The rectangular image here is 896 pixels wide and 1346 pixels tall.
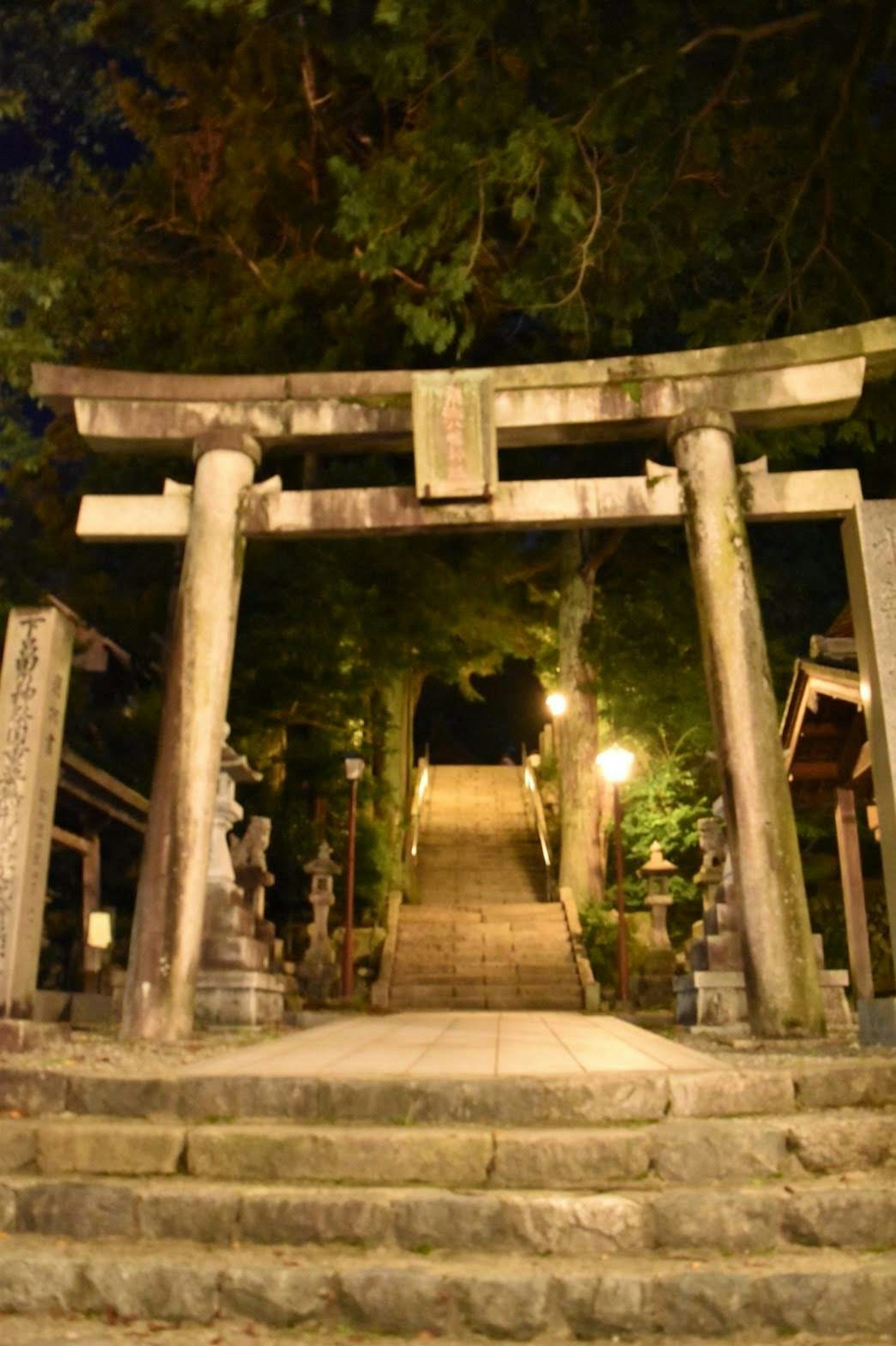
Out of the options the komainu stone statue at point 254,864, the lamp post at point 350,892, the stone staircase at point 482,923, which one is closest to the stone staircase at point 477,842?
the stone staircase at point 482,923

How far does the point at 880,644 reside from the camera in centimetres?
663

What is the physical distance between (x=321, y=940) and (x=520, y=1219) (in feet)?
45.5

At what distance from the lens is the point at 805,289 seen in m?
9.90

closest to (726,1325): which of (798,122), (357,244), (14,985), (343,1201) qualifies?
(343,1201)

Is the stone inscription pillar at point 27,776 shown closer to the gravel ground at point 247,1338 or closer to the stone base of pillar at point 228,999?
the stone base of pillar at point 228,999

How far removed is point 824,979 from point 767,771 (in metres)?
3.59

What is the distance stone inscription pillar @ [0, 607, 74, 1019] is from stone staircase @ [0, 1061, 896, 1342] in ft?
7.29

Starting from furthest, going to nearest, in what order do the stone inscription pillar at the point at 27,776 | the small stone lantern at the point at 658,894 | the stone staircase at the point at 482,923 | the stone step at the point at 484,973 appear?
the small stone lantern at the point at 658,894 → the stone step at the point at 484,973 → the stone staircase at the point at 482,923 → the stone inscription pillar at the point at 27,776

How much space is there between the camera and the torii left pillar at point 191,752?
699 cm

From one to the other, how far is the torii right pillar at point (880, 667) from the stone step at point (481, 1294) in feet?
11.2

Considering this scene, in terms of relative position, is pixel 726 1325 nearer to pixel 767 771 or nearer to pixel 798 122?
pixel 767 771

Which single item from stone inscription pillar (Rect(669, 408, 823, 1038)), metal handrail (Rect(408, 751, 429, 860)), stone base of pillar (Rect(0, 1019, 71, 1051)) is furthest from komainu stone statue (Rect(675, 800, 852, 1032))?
metal handrail (Rect(408, 751, 429, 860))

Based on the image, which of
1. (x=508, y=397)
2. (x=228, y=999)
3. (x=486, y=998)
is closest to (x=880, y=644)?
(x=508, y=397)

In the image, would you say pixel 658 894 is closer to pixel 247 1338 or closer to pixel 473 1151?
pixel 473 1151
